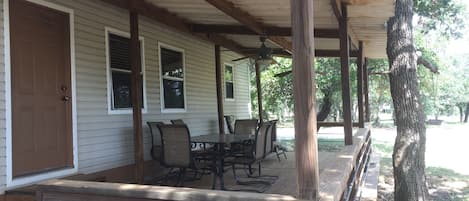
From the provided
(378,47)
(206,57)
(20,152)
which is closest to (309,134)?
(20,152)

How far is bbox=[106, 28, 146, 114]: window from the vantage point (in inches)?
218

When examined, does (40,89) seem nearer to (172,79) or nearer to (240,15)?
(240,15)

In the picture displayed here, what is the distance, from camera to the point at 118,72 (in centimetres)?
573

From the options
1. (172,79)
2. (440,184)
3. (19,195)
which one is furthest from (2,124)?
(440,184)

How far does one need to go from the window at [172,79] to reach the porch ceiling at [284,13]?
715 mm

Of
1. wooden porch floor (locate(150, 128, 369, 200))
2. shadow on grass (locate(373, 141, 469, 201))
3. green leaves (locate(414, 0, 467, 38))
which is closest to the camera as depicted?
wooden porch floor (locate(150, 128, 369, 200))

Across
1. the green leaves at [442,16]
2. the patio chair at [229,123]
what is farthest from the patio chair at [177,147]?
the green leaves at [442,16]

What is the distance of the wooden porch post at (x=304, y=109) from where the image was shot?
2.31m

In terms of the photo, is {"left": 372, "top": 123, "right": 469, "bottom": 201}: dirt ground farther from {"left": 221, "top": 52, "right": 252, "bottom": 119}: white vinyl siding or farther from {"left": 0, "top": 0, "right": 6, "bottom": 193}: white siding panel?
{"left": 0, "top": 0, "right": 6, "bottom": 193}: white siding panel

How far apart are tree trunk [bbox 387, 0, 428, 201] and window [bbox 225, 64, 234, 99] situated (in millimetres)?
4957

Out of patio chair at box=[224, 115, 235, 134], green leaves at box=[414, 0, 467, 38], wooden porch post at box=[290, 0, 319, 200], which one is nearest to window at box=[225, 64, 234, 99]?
patio chair at box=[224, 115, 235, 134]

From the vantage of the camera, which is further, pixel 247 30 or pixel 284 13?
pixel 247 30

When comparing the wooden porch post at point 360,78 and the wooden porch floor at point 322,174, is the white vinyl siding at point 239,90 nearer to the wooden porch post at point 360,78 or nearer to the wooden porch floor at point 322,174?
the wooden porch floor at point 322,174

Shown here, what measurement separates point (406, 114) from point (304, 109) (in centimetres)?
420
